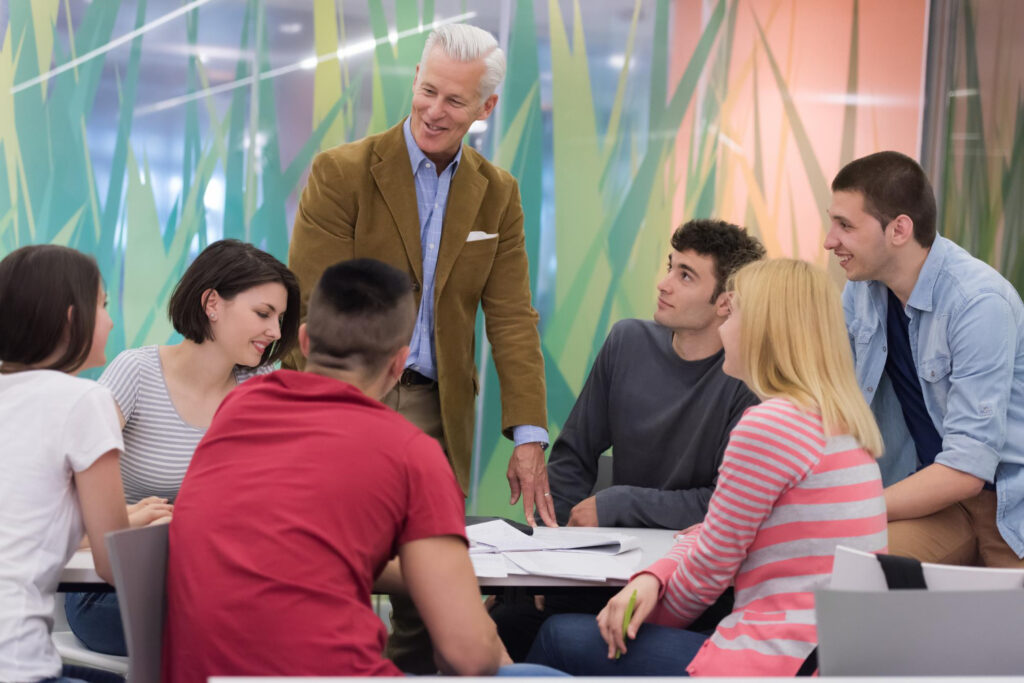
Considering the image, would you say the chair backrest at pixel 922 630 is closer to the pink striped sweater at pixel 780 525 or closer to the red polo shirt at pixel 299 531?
the pink striped sweater at pixel 780 525

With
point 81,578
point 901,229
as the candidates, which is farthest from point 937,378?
point 81,578

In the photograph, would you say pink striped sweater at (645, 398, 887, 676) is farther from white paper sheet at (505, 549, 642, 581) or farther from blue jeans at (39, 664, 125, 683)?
blue jeans at (39, 664, 125, 683)

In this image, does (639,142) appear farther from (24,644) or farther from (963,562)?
(24,644)

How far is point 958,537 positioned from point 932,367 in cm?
44

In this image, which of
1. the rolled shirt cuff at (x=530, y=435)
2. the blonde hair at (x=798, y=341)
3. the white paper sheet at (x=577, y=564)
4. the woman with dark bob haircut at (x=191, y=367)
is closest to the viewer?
the blonde hair at (x=798, y=341)

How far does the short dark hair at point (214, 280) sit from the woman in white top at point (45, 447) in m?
0.63

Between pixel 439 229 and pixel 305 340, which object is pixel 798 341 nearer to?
pixel 305 340

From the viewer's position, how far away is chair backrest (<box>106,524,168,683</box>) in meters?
1.49

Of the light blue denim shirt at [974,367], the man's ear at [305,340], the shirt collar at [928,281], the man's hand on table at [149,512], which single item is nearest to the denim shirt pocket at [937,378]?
the light blue denim shirt at [974,367]

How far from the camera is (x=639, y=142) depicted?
4219 mm

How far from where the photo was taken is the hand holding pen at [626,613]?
73.3 inches

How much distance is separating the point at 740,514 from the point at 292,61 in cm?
292

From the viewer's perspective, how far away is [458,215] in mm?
2869

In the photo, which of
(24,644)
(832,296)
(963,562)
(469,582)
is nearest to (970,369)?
(963,562)
